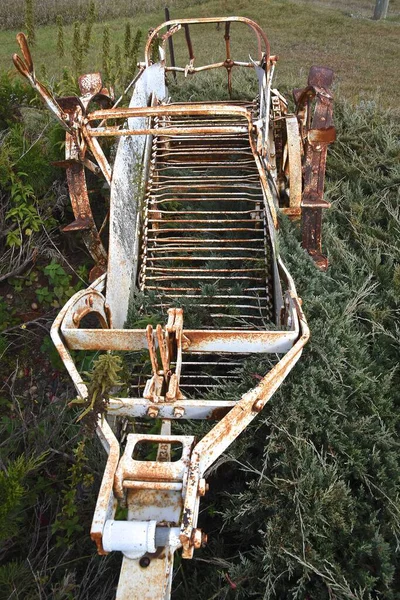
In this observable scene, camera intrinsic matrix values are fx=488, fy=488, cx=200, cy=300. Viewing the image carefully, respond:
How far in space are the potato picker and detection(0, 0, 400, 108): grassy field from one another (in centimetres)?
329

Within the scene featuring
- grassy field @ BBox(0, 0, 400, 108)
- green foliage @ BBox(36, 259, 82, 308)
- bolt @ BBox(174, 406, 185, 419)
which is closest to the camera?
bolt @ BBox(174, 406, 185, 419)

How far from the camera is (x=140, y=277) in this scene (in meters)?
3.60

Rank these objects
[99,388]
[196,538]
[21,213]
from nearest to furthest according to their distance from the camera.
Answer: [196,538] < [99,388] < [21,213]

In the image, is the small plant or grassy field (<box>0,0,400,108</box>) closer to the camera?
the small plant

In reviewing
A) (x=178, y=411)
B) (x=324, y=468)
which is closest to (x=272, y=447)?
(x=324, y=468)

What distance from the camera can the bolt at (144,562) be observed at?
1.46 metres

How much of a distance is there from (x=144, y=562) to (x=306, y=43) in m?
11.5

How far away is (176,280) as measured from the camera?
369 cm

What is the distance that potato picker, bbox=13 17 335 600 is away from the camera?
1.56m

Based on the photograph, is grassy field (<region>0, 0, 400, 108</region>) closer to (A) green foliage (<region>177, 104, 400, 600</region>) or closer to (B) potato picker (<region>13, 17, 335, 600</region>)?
(B) potato picker (<region>13, 17, 335, 600</region>)

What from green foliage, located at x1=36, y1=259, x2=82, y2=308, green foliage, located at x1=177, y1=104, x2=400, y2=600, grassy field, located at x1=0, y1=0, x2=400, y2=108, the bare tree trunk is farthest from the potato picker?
the bare tree trunk

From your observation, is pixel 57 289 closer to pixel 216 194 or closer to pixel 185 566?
pixel 216 194

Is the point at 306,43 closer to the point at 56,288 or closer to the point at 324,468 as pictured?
the point at 56,288

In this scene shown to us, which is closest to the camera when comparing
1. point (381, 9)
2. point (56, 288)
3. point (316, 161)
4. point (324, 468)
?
point (324, 468)
